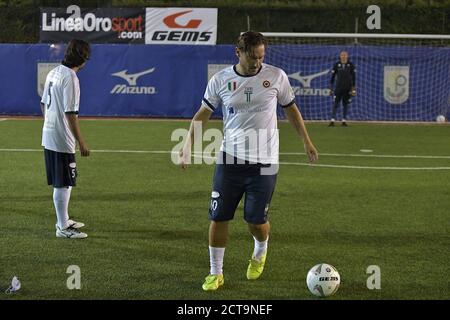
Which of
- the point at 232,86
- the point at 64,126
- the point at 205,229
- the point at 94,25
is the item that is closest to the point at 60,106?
the point at 64,126

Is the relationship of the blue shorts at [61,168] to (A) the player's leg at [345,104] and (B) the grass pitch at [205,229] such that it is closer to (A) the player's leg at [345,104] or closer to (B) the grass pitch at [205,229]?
(B) the grass pitch at [205,229]

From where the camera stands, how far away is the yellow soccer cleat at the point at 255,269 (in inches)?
279

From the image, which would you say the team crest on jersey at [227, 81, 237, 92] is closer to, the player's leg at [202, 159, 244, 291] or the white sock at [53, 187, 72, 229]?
the player's leg at [202, 159, 244, 291]

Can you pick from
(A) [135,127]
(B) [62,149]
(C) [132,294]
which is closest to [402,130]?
(A) [135,127]

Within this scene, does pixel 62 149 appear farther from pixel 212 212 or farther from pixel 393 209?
pixel 393 209

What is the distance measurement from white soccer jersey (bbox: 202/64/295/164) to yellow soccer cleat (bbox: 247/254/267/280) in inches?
37.9

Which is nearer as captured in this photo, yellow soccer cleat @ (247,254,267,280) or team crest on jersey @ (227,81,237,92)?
team crest on jersey @ (227,81,237,92)

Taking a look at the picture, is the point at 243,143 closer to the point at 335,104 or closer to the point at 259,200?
the point at 259,200

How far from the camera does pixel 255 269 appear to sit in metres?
7.11

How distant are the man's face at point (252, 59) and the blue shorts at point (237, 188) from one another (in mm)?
817

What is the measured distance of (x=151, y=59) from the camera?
2548 centimetres

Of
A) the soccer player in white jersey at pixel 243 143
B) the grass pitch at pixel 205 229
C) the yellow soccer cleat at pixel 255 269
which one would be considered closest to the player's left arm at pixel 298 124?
the soccer player in white jersey at pixel 243 143

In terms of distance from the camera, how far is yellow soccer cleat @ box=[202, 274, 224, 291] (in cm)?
668

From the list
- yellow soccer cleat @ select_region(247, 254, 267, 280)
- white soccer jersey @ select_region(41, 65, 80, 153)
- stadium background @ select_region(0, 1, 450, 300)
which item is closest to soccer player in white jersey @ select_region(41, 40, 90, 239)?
white soccer jersey @ select_region(41, 65, 80, 153)
